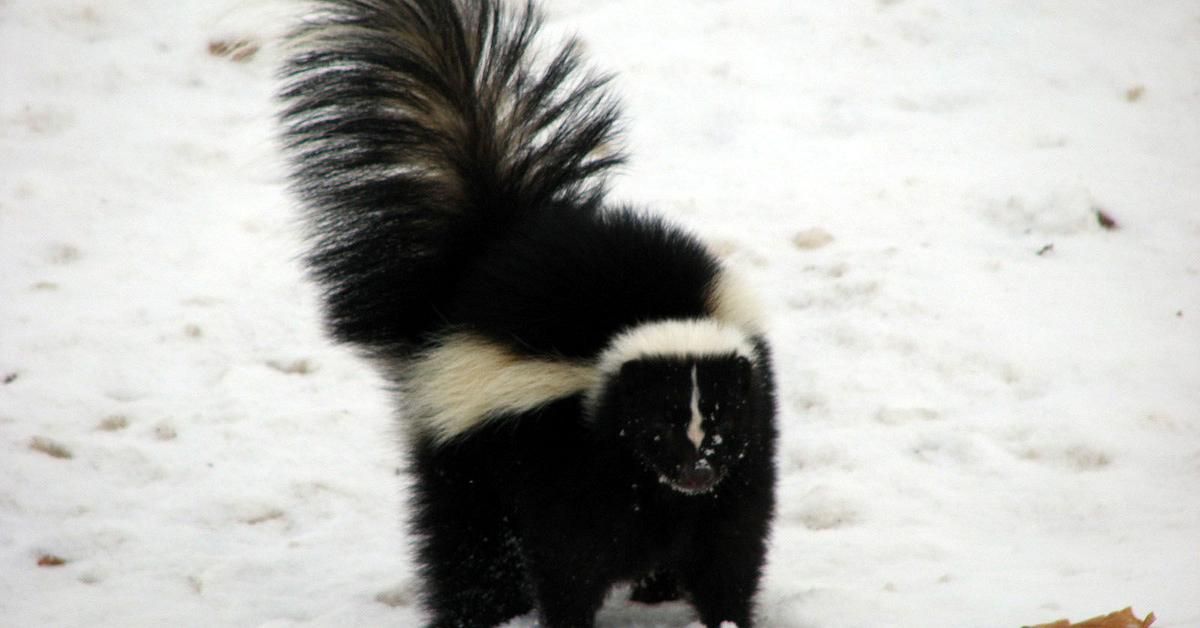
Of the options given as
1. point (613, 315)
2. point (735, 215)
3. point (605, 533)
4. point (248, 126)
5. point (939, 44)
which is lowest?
point (605, 533)

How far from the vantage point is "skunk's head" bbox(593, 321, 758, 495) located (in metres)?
3.21

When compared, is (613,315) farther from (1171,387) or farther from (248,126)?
(248,126)

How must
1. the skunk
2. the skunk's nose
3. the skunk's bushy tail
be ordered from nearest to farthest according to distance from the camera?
the skunk's nose
the skunk
the skunk's bushy tail

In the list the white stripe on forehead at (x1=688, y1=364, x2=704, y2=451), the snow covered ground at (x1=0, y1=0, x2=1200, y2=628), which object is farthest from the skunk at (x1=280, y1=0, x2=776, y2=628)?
the snow covered ground at (x1=0, y1=0, x2=1200, y2=628)

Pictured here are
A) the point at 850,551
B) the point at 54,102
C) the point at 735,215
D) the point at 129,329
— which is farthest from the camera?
the point at 54,102

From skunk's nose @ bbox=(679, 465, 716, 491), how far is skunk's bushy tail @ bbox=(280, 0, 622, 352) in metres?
0.97

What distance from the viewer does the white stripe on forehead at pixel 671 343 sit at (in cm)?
324

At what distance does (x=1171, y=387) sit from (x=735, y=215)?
226 centimetres

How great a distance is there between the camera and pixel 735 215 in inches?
249

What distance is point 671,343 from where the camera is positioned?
10.6 ft

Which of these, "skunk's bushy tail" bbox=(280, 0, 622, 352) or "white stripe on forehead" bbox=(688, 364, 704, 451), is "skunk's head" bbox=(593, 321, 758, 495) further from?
"skunk's bushy tail" bbox=(280, 0, 622, 352)

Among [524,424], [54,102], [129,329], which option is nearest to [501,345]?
[524,424]

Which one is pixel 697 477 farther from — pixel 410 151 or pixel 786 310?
pixel 786 310

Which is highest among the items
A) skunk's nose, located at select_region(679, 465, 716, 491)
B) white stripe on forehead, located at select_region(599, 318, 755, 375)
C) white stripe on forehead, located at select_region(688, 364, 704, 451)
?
white stripe on forehead, located at select_region(599, 318, 755, 375)
